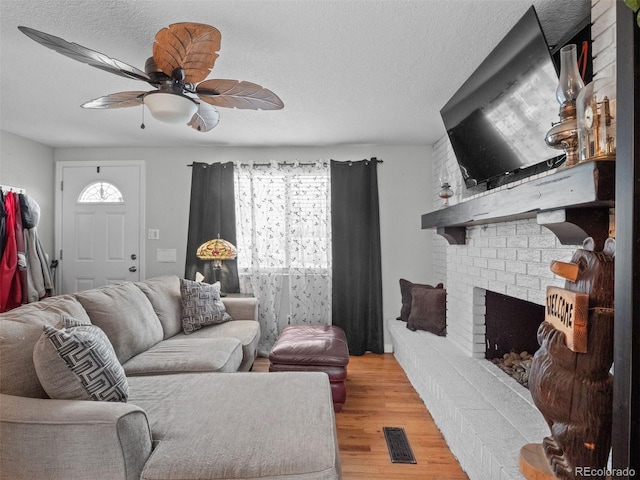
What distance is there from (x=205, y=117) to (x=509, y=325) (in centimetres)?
254

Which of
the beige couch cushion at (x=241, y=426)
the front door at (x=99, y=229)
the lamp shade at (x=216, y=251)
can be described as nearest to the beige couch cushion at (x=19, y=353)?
the beige couch cushion at (x=241, y=426)

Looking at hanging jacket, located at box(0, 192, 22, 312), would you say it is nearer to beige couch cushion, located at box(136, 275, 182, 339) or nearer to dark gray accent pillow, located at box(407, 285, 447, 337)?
beige couch cushion, located at box(136, 275, 182, 339)

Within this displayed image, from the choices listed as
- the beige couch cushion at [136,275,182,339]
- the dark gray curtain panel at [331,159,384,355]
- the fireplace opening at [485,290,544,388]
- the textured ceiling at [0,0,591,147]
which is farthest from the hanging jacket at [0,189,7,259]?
the fireplace opening at [485,290,544,388]

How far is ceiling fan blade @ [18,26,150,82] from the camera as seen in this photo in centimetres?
133

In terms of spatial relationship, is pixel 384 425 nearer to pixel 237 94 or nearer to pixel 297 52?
pixel 237 94

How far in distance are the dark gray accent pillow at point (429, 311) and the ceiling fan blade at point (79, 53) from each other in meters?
2.80

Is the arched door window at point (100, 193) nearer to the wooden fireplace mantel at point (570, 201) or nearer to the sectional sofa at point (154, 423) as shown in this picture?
the sectional sofa at point (154, 423)

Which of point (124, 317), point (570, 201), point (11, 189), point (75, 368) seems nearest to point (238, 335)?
point (124, 317)

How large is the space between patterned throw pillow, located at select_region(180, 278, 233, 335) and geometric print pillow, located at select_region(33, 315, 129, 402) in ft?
5.13

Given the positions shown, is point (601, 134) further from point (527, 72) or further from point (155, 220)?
point (155, 220)

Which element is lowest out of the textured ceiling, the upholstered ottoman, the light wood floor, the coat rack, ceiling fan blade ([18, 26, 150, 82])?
the light wood floor

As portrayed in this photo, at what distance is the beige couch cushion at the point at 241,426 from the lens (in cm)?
118

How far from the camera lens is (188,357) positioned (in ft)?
7.55

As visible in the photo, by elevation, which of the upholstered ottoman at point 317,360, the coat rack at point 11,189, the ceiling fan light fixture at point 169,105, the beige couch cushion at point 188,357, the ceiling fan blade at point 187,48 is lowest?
the upholstered ottoman at point 317,360
